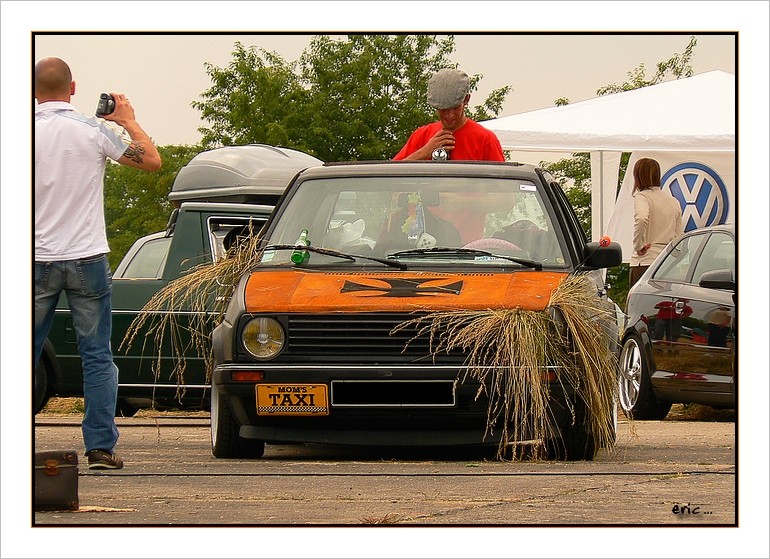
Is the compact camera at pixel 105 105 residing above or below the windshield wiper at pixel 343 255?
above

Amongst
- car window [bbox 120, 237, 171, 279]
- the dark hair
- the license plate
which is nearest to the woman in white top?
the dark hair

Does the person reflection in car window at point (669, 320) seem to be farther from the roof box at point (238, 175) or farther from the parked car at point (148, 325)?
the roof box at point (238, 175)

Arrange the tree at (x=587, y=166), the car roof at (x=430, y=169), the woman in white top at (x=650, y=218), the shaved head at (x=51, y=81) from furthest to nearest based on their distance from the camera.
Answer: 1. the tree at (x=587, y=166)
2. the woman in white top at (x=650, y=218)
3. the car roof at (x=430, y=169)
4. the shaved head at (x=51, y=81)

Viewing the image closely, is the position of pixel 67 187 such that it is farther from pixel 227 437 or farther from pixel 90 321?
pixel 227 437

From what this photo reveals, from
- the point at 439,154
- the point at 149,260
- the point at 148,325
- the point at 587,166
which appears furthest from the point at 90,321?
the point at 587,166

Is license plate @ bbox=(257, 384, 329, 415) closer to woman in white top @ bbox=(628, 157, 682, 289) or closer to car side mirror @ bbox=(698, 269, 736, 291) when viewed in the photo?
car side mirror @ bbox=(698, 269, 736, 291)

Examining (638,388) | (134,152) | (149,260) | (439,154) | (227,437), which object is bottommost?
(638,388)

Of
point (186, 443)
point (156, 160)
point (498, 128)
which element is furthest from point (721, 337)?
point (498, 128)

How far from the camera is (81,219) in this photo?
7.80 meters

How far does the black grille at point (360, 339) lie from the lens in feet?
26.9

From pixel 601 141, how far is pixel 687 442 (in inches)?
303

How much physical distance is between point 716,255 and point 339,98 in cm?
2810

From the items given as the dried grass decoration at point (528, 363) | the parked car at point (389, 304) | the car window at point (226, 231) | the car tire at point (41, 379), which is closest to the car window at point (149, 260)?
the car window at point (226, 231)

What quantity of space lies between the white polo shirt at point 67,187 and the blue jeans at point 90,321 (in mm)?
72
